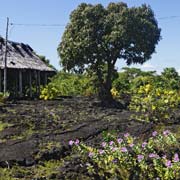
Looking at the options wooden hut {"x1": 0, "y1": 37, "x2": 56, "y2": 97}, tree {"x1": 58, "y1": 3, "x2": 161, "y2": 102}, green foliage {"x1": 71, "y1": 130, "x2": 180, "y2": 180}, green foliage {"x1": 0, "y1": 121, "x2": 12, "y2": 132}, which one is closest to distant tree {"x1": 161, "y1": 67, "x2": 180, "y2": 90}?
tree {"x1": 58, "y1": 3, "x2": 161, "y2": 102}

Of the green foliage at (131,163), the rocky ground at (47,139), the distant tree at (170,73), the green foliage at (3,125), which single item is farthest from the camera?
the distant tree at (170,73)

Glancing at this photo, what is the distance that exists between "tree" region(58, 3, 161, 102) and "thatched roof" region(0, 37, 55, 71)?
2.37 metres

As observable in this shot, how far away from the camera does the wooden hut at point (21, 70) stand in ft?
83.0

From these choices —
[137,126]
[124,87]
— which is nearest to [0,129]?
[137,126]

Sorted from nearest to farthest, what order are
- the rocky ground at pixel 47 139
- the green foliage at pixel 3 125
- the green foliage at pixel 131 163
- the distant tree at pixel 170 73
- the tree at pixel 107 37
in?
the green foliage at pixel 131 163 → the rocky ground at pixel 47 139 → the green foliage at pixel 3 125 → the tree at pixel 107 37 → the distant tree at pixel 170 73

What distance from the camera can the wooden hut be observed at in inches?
996

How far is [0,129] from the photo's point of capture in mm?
11734

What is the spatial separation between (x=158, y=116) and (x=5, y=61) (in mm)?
11786

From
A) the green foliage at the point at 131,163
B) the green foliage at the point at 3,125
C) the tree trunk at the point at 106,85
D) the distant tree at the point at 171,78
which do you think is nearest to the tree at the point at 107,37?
the tree trunk at the point at 106,85

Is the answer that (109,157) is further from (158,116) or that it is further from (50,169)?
(158,116)

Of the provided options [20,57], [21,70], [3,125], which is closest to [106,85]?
[21,70]

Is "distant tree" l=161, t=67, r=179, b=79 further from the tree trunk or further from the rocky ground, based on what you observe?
the rocky ground

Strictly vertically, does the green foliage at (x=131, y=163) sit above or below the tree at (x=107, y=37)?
below

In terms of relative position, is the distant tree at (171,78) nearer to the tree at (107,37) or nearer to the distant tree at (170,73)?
the distant tree at (170,73)
